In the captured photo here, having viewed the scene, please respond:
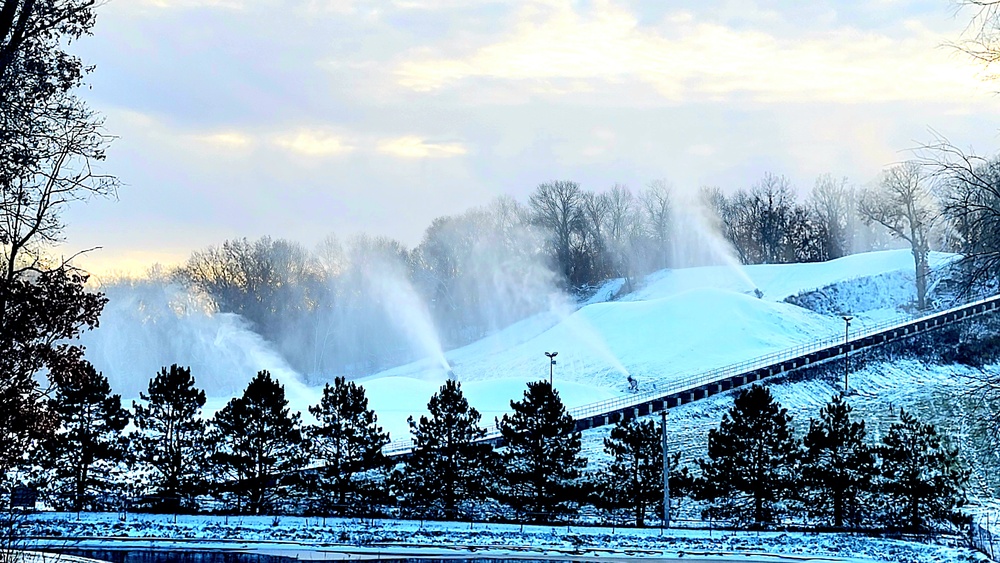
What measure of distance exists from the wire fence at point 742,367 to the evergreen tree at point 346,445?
818 centimetres

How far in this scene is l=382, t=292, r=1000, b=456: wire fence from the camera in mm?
52812

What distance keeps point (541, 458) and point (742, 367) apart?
29906mm

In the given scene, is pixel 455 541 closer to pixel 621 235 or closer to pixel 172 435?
pixel 172 435

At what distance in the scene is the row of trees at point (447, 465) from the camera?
3297cm

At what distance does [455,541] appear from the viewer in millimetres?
29422

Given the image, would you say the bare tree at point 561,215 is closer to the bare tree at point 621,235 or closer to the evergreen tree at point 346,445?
the bare tree at point 621,235

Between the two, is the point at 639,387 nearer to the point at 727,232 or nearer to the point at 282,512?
the point at 282,512

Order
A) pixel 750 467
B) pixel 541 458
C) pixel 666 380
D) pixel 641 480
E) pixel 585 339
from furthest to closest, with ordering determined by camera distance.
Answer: pixel 585 339 < pixel 666 380 < pixel 641 480 < pixel 541 458 < pixel 750 467

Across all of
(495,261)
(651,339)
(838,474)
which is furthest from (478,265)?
(838,474)

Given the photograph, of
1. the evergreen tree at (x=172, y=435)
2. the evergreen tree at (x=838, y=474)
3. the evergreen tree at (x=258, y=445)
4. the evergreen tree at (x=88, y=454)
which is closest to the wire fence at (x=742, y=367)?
the evergreen tree at (x=258, y=445)

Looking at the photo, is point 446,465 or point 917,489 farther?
point 446,465

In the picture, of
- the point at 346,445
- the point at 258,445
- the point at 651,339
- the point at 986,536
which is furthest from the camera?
the point at 651,339

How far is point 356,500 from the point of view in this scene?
34438mm

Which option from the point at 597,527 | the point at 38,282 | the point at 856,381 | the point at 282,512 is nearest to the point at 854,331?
the point at 856,381
